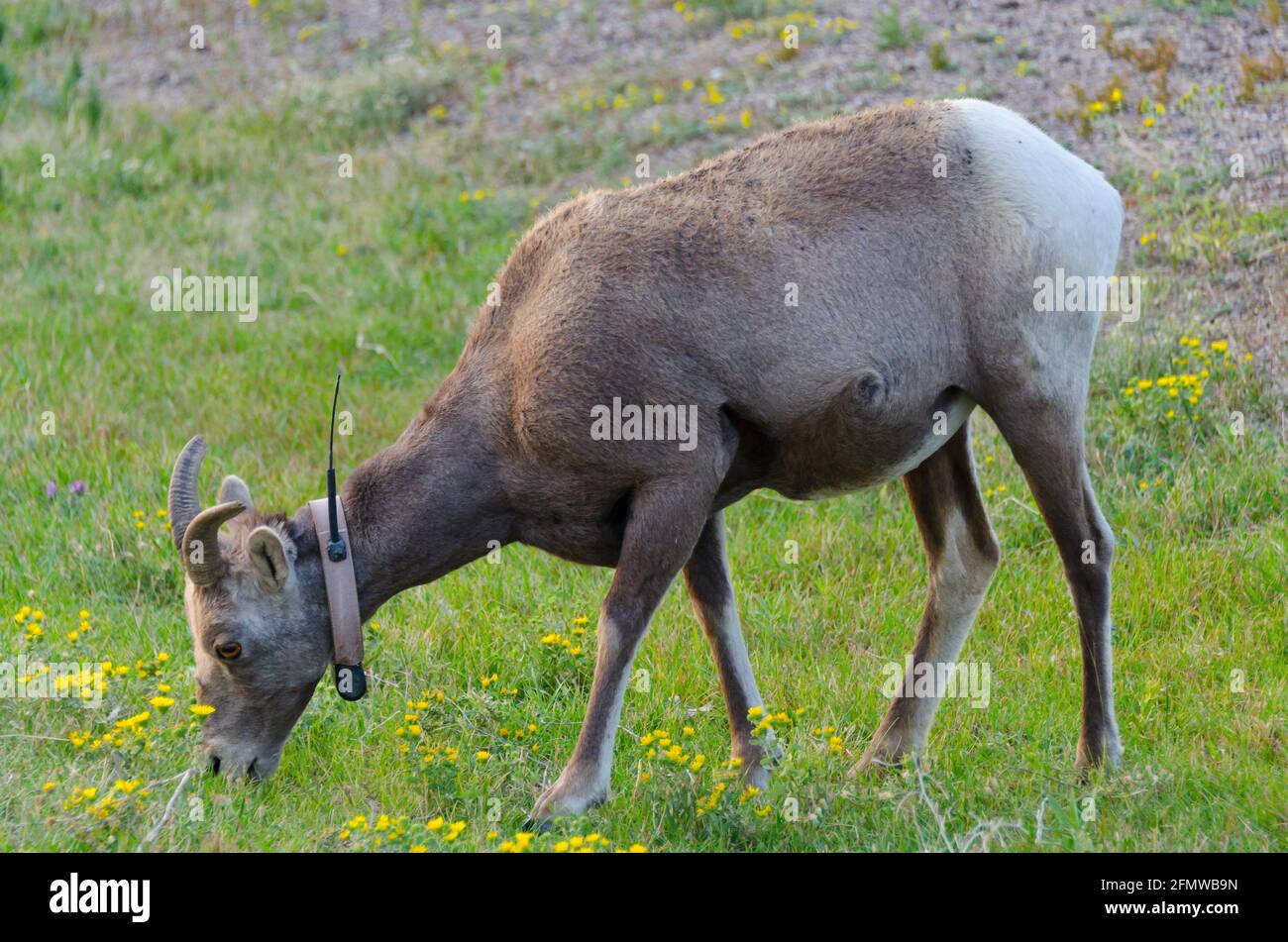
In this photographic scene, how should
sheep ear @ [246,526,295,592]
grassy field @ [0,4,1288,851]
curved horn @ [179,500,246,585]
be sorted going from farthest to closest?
grassy field @ [0,4,1288,851] < sheep ear @ [246,526,295,592] < curved horn @ [179,500,246,585]

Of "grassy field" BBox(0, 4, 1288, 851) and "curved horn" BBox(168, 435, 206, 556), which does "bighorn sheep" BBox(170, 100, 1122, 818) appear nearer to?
"curved horn" BBox(168, 435, 206, 556)

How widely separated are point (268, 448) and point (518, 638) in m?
2.79

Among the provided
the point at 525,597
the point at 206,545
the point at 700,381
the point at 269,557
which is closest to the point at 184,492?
the point at 206,545

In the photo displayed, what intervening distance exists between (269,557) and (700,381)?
1610 millimetres

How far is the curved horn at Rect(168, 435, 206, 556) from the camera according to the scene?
542 centimetres

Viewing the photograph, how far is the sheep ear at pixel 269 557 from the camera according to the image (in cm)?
525

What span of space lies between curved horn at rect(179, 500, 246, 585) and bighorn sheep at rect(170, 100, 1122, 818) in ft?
0.04

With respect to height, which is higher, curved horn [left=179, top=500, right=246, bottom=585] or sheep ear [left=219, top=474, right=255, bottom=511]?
sheep ear [left=219, top=474, right=255, bottom=511]

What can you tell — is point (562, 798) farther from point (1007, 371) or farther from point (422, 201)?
point (422, 201)

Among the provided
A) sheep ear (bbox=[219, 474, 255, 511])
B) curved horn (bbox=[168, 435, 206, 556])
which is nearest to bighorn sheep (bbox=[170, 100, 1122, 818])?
curved horn (bbox=[168, 435, 206, 556])

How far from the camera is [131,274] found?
1130 cm

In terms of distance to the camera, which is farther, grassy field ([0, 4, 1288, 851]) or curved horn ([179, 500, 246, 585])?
grassy field ([0, 4, 1288, 851])

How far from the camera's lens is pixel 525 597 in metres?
7.35

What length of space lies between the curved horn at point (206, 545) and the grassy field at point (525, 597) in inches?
27.4
